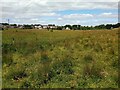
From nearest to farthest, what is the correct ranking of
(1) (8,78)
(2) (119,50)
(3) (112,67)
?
(1) (8,78) < (3) (112,67) < (2) (119,50)

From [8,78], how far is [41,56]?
403cm

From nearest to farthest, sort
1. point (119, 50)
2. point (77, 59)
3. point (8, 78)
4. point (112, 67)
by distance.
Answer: point (8, 78) < point (112, 67) < point (77, 59) < point (119, 50)

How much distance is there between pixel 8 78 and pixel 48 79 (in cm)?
183

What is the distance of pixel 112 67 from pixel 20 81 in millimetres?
4408

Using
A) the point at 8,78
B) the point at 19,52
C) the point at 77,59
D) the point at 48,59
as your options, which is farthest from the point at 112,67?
the point at 19,52

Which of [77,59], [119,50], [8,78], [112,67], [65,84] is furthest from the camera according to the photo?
[119,50]

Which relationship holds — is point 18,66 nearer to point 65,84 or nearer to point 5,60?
point 5,60

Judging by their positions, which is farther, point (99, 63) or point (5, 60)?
point (5, 60)

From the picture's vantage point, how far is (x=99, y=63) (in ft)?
49.9

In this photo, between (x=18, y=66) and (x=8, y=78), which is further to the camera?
(x=18, y=66)

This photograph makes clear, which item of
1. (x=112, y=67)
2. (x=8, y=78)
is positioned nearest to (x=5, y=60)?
(x=8, y=78)

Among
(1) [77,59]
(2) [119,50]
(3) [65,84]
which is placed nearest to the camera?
(3) [65,84]

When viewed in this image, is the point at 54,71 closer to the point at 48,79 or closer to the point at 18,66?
the point at 48,79

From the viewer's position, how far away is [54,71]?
545 inches
